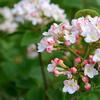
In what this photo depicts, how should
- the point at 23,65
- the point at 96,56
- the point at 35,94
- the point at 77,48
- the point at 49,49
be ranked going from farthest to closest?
the point at 23,65, the point at 35,94, the point at 77,48, the point at 49,49, the point at 96,56

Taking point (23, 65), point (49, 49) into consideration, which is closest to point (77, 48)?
point (49, 49)

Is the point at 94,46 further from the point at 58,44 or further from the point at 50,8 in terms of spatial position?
the point at 50,8

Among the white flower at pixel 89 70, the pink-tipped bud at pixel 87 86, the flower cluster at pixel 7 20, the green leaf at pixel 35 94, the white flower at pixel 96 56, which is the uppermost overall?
the flower cluster at pixel 7 20

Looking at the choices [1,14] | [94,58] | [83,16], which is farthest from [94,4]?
[94,58]

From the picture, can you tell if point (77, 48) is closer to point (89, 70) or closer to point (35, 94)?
point (89, 70)

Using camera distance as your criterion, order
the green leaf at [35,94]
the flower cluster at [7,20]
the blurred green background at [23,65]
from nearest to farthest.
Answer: the green leaf at [35,94] < the blurred green background at [23,65] < the flower cluster at [7,20]

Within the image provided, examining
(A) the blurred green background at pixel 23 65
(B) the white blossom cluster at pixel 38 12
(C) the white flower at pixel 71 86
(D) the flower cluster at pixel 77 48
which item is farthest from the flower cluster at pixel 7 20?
(C) the white flower at pixel 71 86

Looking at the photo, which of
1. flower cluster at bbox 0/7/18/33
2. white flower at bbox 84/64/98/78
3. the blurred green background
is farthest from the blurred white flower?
flower cluster at bbox 0/7/18/33

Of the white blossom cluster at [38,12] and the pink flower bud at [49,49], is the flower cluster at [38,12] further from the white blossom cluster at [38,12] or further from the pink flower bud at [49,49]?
the pink flower bud at [49,49]
